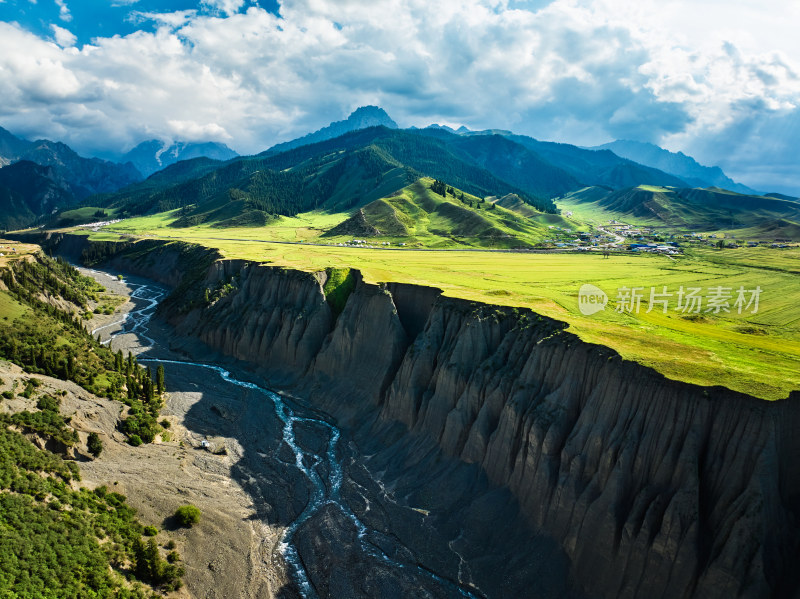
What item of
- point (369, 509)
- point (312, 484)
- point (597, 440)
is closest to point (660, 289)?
point (597, 440)

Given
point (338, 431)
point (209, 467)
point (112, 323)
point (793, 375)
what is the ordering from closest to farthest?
1. point (793, 375)
2. point (209, 467)
3. point (338, 431)
4. point (112, 323)

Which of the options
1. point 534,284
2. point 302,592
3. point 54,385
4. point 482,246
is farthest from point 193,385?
point 482,246

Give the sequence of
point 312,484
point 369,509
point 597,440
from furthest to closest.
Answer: point 312,484 → point 369,509 → point 597,440

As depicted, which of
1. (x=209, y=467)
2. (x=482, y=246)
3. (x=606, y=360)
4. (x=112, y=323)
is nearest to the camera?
(x=606, y=360)

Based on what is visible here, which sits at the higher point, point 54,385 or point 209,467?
point 54,385

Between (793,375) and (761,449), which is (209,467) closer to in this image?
(761,449)

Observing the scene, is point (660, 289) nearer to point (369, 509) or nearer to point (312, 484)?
point (369, 509)
